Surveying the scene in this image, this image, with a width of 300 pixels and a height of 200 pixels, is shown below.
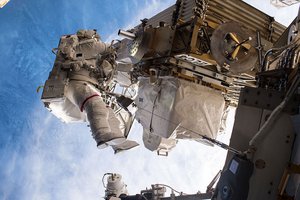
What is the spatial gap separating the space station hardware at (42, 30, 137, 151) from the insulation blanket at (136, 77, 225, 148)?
532mm

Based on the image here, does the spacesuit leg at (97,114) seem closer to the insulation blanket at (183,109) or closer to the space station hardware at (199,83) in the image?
the space station hardware at (199,83)

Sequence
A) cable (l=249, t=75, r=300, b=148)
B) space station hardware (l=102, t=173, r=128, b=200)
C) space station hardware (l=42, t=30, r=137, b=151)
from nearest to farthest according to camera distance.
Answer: cable (l=249, t=75, r=300, b=148)
space station hardware (l=42, t=30, r=137, b=151)
space station hardware (l=102, t=173, r=128, b=200)

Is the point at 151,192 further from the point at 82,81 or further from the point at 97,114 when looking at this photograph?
the point at 82,81

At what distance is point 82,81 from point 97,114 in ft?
2.75

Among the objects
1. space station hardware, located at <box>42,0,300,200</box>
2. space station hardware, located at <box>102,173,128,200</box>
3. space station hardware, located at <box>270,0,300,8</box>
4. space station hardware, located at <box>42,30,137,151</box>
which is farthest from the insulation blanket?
space station hardware, located at <box>270,0,300,8</box>

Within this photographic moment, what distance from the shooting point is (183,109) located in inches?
146

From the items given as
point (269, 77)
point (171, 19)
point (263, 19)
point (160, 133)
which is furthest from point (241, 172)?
point (263, 19)

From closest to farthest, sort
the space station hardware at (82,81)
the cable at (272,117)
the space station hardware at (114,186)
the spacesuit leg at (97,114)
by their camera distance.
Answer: the cable at (272,117)
the spacesuit leg at (97,114)
the space station hardware at (82,81)
the space station hardware at (114,186)

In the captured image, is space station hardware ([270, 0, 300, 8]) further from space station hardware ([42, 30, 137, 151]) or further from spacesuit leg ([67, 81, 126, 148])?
spacesuit leg ([67, 81, 126, 148])

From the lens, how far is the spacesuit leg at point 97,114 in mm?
3604

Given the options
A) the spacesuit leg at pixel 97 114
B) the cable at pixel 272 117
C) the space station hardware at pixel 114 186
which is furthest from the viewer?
the space station hardware at pixel 114 186

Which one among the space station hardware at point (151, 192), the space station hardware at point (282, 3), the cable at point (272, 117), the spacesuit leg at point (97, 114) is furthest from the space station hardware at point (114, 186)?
the space station hardware at point (282, 3)

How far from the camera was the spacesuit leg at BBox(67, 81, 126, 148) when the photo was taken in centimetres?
360

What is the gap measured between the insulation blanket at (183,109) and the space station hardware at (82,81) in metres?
0.53
